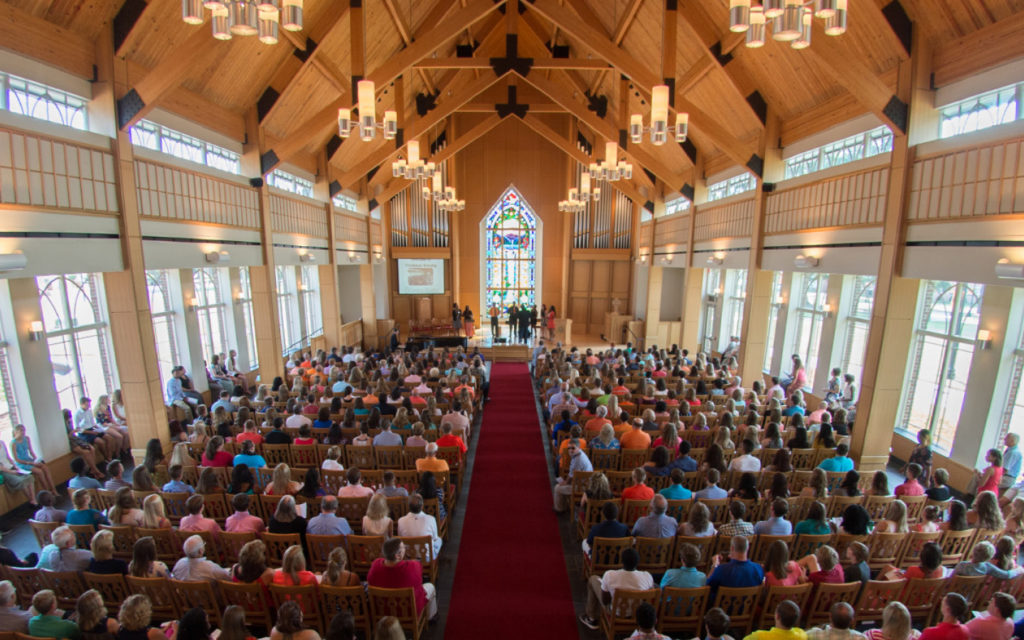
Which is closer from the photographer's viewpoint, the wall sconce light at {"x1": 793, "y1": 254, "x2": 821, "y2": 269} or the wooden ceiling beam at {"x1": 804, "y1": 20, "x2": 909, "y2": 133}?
the wooden ceiling beam at {"x1": 804, "y1": 20, "x2": 909, "y2": 133}

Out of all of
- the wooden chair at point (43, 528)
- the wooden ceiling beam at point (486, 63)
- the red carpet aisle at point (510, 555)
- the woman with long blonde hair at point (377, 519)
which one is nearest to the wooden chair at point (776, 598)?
the red carpet aisle at point (510, 555)

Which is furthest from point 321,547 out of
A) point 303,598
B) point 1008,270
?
point 1008,270

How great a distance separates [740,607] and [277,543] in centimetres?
370

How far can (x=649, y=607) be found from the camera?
9.59 ft

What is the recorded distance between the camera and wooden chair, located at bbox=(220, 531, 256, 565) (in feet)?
13.3

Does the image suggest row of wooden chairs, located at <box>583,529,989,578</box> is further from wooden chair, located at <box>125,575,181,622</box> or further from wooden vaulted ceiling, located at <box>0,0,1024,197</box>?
wooden vaulted ceiling, located at <box>0,0,1024,197</box>

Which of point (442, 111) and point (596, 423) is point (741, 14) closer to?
point (596, 423)

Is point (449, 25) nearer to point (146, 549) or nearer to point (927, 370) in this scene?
point (146, 549)

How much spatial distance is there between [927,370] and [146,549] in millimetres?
10699

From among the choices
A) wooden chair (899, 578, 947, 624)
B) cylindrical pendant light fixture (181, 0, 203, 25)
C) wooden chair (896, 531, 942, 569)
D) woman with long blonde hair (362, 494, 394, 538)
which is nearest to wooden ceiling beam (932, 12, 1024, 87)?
wooden chair (896, 531, 942, 569)

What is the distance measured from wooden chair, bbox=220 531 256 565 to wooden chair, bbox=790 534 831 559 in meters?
4.55

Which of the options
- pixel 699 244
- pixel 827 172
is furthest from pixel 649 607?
pixel 699 244

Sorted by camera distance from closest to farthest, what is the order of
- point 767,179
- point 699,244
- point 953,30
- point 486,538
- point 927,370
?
point 486,538 < point 953,30 < point 927,370 < point 767,179 < point 699,244

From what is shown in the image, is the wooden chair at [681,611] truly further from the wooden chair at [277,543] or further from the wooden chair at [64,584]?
the wooden chair at [64,584]
